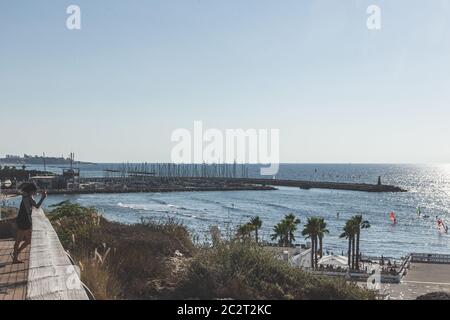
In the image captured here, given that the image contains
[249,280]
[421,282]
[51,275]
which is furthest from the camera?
[421,282]

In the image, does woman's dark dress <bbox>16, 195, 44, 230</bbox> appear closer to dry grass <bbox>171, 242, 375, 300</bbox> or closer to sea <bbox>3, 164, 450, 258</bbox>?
dry grass <bbox>171, 242, 375, 300</bbox>

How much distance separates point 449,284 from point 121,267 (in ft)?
96.6

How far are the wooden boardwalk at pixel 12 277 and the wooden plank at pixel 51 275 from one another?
1.04 ft

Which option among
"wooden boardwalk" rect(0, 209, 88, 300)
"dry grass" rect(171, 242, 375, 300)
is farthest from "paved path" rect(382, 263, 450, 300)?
"wooden boardwalk" rect(0, 209, 88, 300)

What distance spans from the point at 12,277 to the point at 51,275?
217cm

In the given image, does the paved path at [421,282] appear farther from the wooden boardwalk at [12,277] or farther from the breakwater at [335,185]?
Result: the breakwater at [335,185]

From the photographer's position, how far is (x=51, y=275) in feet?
→ 15.7

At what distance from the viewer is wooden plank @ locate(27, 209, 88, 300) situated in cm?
409

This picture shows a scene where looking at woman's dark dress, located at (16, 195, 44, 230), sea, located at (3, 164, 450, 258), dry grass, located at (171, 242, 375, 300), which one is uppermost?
woman's dark dress, located at (16, 195, 44, 230)

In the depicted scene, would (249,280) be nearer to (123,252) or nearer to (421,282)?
(123,252)

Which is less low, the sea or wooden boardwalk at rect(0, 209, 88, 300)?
wooden boardwalk at rect(0, 209, 88, 300)

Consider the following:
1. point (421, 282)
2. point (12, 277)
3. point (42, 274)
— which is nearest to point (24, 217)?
point (12, 277)

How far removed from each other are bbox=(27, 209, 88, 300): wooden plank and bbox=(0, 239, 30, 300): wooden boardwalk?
317 mm

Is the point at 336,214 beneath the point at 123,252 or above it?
beneath
